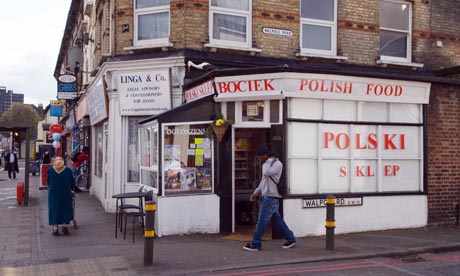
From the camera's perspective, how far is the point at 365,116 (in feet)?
34.9

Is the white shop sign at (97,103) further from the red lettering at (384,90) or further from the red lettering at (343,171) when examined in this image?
the red lettering at (384,90)

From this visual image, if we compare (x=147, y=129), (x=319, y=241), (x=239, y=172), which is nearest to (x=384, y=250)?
(x=319, y=241)

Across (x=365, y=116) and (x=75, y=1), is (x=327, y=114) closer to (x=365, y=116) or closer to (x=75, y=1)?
(x=365, y=116)

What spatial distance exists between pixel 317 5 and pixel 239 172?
5143mm

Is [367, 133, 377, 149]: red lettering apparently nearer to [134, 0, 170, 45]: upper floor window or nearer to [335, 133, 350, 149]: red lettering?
[335, 133, 350, 149]: red lettering

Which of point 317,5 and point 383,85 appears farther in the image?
point 317,5

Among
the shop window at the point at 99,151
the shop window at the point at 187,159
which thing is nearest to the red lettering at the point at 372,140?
the shop window at the point at 187,159

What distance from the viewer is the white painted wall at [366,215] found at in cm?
984

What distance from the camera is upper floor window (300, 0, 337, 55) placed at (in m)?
13.3

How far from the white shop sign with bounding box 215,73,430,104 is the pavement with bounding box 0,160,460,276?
2.86 meters

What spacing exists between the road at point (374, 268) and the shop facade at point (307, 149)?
2.06 meters

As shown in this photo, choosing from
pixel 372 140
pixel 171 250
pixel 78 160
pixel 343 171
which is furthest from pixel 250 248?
pixel 78 160

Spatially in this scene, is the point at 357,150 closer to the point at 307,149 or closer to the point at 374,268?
the point at 307,149

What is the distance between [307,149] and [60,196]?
5260mm
